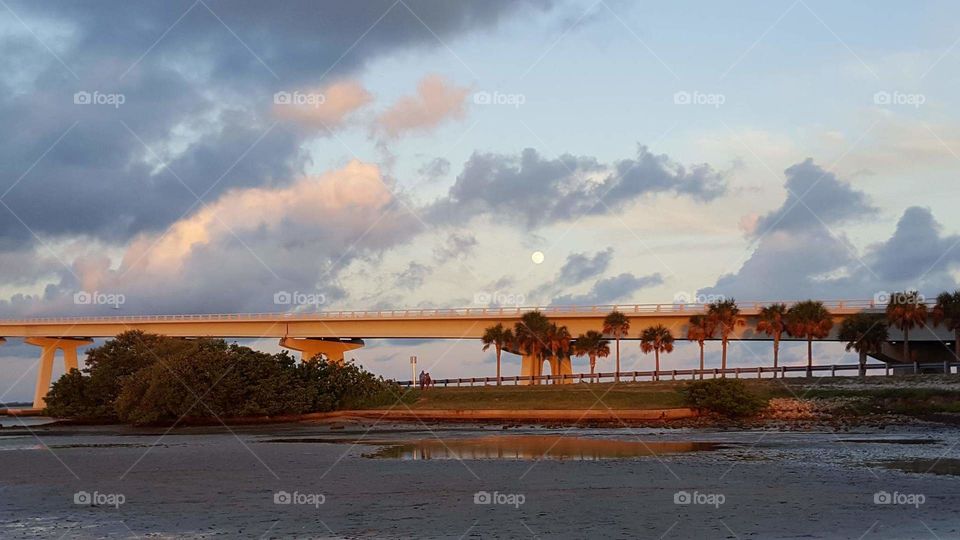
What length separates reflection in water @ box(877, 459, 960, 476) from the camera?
105 feet

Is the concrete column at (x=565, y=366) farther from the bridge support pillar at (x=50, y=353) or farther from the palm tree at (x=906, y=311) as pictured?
the bridge support pillar at (x=50, y=353)

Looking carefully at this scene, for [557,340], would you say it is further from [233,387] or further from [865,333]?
[233,387]

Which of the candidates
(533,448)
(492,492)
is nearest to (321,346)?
(533,448)

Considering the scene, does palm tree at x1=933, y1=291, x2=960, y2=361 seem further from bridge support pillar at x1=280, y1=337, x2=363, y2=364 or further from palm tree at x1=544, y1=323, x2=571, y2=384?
bridge support pillar at x1=280, y1=337, x2=363, y2=364

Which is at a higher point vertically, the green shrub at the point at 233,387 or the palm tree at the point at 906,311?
the palm tree at the point at 906,311

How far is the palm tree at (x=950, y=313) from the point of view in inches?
3118

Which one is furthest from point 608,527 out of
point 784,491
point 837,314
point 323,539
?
point 837,314

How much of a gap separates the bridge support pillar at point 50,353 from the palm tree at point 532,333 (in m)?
61.9

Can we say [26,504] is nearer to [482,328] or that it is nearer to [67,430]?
[67,430]

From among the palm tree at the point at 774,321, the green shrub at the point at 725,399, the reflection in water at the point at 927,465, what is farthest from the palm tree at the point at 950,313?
the reflection in water at the point at 927,465

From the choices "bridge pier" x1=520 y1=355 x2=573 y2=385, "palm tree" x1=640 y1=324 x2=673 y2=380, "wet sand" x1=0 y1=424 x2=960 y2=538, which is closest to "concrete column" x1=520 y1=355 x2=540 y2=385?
"bridge pier" x1=520 y1=355 x2=573 y2=385

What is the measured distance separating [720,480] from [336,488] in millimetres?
11636

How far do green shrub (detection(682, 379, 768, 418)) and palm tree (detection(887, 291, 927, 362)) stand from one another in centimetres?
2012

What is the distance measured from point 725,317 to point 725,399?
2406 centimetres
